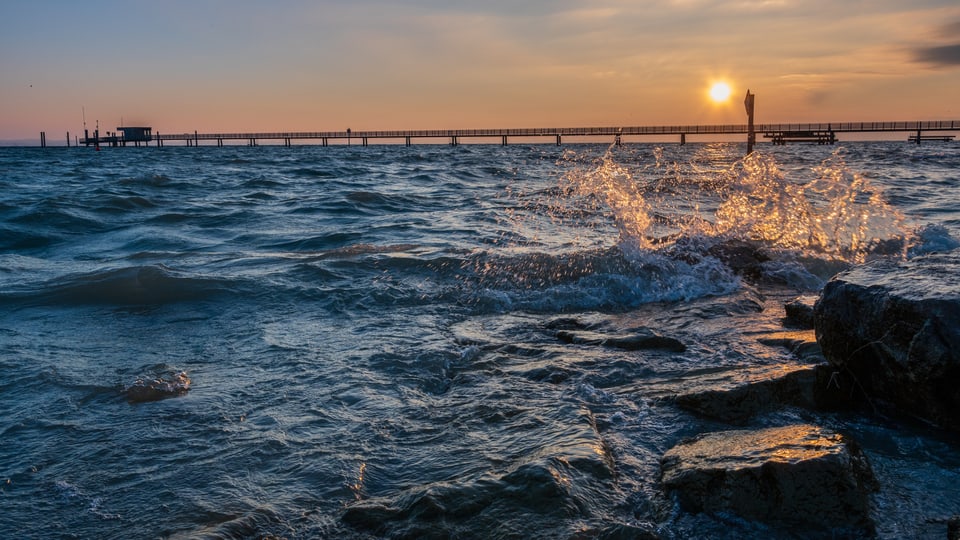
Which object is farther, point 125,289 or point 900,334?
point 125,289

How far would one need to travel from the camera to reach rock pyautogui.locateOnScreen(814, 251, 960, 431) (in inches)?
134

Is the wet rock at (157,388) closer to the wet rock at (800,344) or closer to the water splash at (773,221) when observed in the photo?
the wet rock at (800,344)

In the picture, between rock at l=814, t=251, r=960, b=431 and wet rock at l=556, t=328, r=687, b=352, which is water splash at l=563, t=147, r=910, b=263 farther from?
rock at l=814, t=251, r=960, b=431

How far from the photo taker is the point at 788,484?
2699mm

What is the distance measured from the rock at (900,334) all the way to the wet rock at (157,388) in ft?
12.9

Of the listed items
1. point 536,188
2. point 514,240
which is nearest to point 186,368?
point 514,240

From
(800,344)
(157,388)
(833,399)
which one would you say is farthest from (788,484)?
(157,388)

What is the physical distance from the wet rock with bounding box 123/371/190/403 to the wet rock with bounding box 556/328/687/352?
270cm

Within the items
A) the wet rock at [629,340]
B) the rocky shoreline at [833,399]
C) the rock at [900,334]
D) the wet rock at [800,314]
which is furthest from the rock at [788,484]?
the wet rock at [800,314]

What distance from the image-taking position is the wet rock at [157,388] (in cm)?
430

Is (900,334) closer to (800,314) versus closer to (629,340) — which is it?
(629,340)

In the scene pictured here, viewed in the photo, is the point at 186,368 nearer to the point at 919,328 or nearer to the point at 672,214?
the point at 919,328

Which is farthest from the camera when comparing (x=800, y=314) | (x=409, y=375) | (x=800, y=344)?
(x=800, y=314)

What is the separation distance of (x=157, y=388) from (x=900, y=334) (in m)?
4.30
